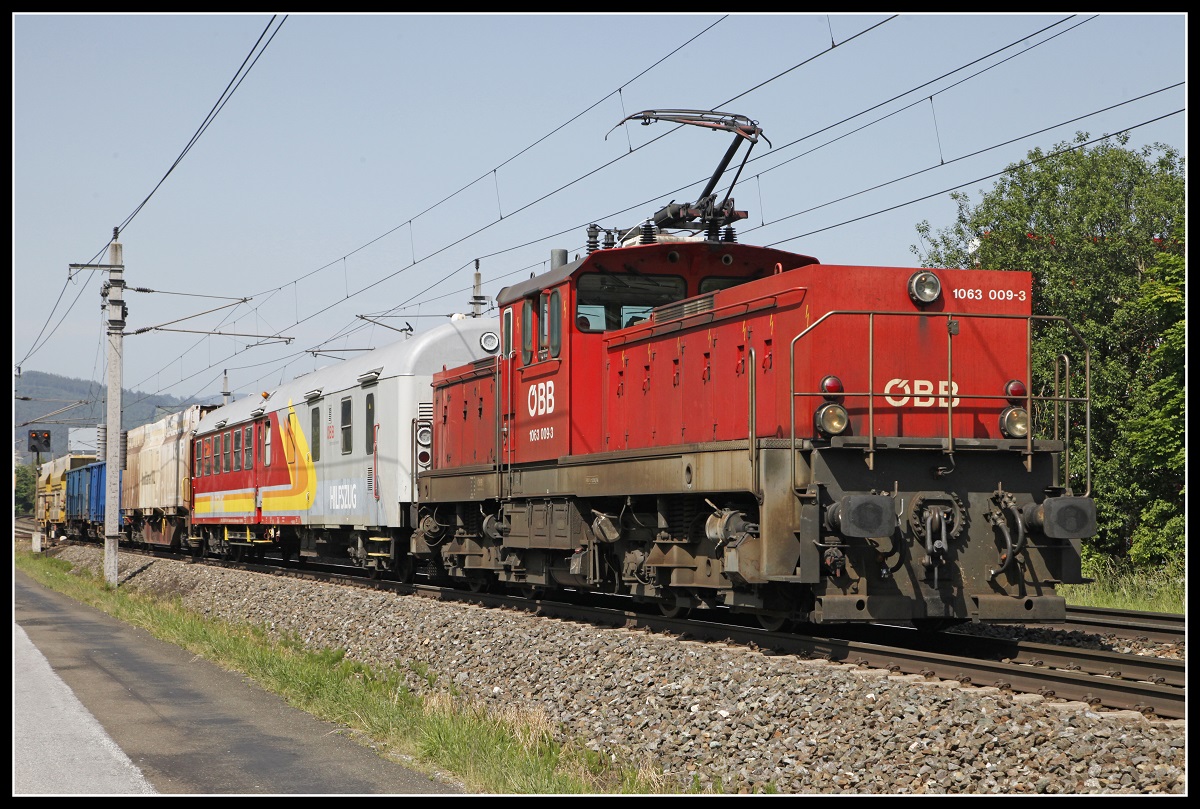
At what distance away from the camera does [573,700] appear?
9.60 meters

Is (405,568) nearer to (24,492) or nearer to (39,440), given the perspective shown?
(39,440)


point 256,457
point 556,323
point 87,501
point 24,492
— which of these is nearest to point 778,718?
point 556,323

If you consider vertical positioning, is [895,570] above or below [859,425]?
below

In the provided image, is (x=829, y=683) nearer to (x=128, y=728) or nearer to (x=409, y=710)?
(x=409, y=710)

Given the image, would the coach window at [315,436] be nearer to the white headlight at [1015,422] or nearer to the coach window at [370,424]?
the coach window at [370,424]

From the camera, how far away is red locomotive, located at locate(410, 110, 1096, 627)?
369 inches

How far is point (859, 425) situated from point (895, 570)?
1253mm

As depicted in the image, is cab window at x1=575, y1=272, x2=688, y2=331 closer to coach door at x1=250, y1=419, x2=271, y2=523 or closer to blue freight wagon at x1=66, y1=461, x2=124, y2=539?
coach door at x1=250, y1=419, x2=271, y2=523

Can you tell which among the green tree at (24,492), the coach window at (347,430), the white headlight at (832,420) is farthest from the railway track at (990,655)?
the green tree at (24,492)

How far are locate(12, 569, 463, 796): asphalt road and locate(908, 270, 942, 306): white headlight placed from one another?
5.48 metres

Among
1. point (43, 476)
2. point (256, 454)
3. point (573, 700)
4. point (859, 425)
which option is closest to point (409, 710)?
point (573, 700)

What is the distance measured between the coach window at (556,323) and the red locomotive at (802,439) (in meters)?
0.03

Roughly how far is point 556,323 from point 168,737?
591cm

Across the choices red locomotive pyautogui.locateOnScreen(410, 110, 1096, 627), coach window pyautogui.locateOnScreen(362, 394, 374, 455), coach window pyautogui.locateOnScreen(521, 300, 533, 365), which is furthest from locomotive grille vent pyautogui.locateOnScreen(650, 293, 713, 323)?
coach window pyautogui.locateOnScreen(362, 394, 374, 455)
